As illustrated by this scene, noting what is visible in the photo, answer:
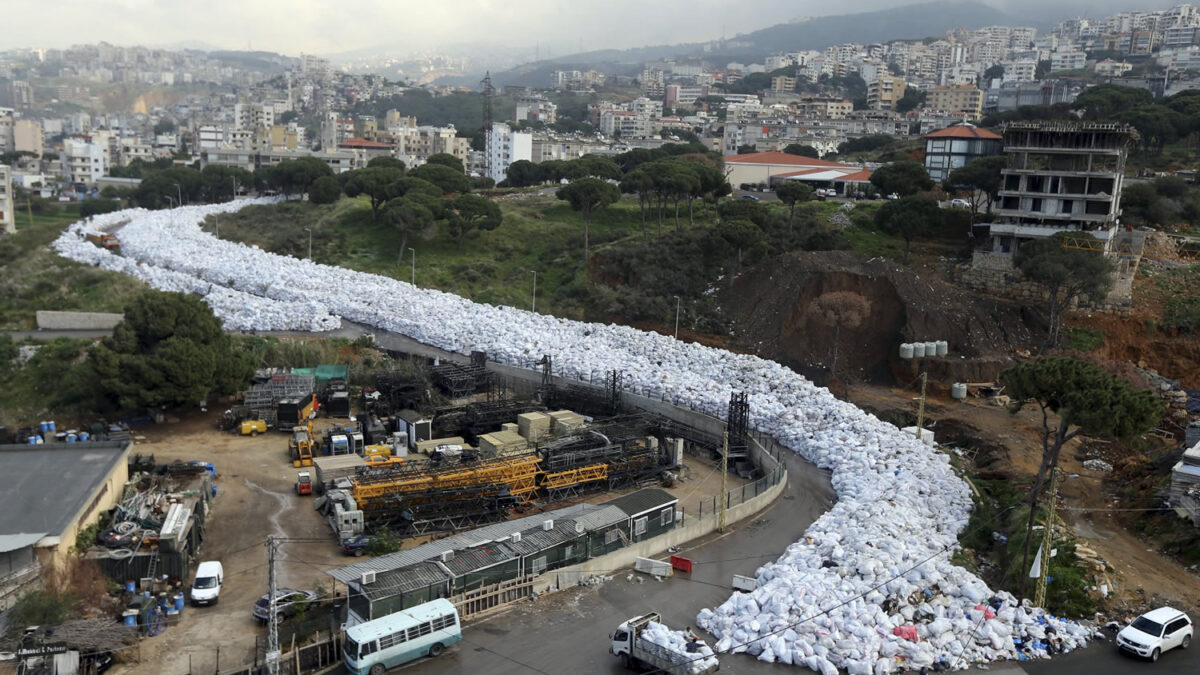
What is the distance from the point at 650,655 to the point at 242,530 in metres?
8.84

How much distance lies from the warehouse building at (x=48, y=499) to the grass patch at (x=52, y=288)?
15.9 metres

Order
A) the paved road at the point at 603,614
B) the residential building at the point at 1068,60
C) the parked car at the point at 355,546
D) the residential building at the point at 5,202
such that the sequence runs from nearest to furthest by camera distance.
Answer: the paved road at the point at 603,614
the parked car at the point at 355,546
the residential building at the point at 5,202
the residential building at the point at 1068,60

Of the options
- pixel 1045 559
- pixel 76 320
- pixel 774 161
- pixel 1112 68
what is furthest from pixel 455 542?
pixel 1112 68

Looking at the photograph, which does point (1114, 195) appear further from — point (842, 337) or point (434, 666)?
point (434, 666)

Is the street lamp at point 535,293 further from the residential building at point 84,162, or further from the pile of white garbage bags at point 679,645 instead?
the residential building at point 84,162

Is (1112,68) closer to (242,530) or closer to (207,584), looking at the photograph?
(242,530)

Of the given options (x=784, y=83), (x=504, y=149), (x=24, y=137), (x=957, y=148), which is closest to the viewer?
(x=957, y=148)

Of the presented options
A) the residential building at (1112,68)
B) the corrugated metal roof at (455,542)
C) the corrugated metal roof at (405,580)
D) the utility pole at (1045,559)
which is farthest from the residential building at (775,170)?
the residential building at (1112,68)

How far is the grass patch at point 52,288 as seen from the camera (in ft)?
109

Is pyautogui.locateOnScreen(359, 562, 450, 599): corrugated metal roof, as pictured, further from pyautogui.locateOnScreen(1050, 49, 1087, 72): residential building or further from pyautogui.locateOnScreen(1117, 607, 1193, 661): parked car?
pyautogui.locateOnScreen(1050, 49, 1087, 72): residential building

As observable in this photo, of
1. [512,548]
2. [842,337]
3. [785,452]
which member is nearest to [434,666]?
[512,548]

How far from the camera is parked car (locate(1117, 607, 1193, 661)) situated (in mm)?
12844

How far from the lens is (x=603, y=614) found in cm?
1407

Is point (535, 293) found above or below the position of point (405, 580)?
below
